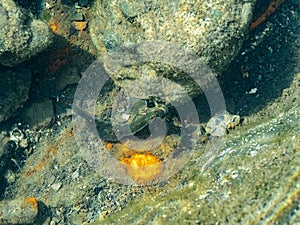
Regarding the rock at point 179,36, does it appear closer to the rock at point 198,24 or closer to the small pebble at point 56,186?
the rock at point 198,24

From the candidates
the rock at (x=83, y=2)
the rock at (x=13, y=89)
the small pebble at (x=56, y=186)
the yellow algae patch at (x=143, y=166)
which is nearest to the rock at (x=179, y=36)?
the yellow algae patch at (x=143, y=166)

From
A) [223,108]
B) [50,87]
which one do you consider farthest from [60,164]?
[223,108]

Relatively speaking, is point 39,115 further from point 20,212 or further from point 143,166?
point 143,166

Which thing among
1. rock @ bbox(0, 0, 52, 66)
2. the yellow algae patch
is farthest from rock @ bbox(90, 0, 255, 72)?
the yellow algae patch

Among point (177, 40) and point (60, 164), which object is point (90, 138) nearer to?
point (60, 164)

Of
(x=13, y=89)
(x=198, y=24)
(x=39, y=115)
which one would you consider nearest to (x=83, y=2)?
(x=13, y=89)
